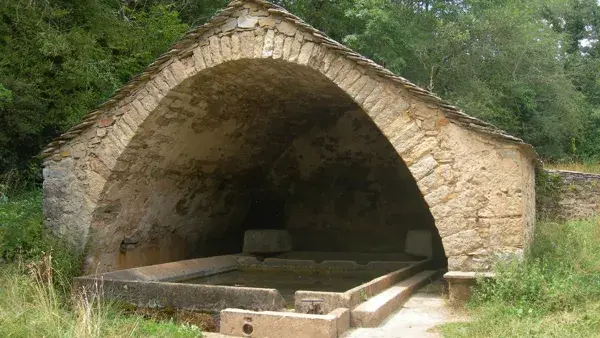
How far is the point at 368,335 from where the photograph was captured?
171 inches

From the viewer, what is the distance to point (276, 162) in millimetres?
10375

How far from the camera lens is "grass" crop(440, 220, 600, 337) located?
410 cm

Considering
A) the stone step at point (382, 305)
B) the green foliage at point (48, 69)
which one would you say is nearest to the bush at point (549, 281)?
the stone step at point (382, 305)

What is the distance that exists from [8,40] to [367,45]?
8.28m

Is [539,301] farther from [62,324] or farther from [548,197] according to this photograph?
[548,197]

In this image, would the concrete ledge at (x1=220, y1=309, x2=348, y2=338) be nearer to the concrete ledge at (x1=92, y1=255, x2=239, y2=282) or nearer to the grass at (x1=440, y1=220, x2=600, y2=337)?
the grass at (x1=440, y1=220, x2=600, y2=337)

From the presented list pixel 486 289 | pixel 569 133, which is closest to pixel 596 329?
pixel 486 289

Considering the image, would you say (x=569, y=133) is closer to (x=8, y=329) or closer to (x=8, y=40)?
(x=8, y=40)

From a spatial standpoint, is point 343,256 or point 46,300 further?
point 343,256

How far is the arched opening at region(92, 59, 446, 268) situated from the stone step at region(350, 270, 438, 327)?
2590mm

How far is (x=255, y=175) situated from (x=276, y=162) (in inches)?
19.7

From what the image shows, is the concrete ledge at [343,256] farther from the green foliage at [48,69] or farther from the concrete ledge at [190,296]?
the green foliage at [48,69]

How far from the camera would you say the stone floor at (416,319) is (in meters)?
4.39

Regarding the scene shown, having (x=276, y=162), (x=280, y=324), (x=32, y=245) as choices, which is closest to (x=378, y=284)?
(x=280, y=324)
